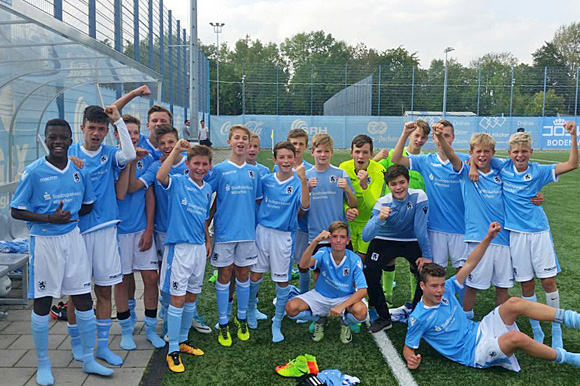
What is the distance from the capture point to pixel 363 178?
4730 mm

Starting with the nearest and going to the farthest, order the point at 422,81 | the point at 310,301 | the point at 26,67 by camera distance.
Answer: the point at 310,301 → the point at 26,67 → the point at 422,81

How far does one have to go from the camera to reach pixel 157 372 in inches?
149

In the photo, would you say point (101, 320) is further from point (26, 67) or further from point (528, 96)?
point (528, 96)

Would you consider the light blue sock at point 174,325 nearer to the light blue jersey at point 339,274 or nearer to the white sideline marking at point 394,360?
the light blue jersey at point 339,274

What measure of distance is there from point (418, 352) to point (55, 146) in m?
3.29

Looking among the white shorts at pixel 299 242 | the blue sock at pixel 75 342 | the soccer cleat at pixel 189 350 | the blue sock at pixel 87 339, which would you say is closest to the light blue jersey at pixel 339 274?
the white shorts at pixel 299 242

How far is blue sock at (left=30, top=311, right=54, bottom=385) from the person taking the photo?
354 cm

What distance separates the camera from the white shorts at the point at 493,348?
3.77 meters

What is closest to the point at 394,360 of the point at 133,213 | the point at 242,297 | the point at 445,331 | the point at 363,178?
the point at 445,331

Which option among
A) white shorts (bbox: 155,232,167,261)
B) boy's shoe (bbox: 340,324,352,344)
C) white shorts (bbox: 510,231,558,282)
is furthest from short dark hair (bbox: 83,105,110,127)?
white shorts (bbox: 510,231,558,282)

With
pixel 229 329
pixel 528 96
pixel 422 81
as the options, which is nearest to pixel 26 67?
pixel 229 329

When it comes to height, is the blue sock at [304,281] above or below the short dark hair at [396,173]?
below

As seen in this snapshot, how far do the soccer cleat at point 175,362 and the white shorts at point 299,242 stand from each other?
162 centimetres

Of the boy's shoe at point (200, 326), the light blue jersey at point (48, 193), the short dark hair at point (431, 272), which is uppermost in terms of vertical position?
the light blue jersey at point (48, 193)
